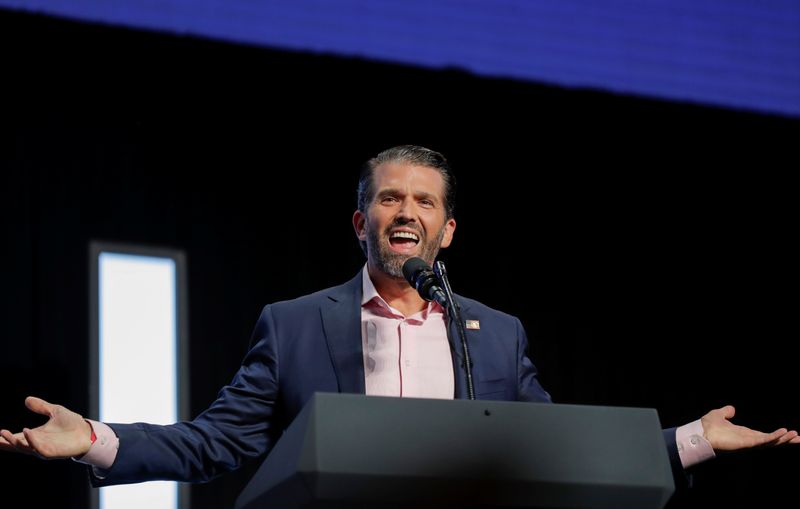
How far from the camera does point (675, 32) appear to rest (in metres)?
4.81

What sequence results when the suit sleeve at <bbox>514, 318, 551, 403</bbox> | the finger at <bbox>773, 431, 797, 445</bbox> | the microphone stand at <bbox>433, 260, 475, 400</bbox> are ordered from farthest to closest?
the suit sleeve at <bbox>514, 318, 551, 403</bbox>, the finger at <bbox>773, 431, 797, 445</bbox>, the microphone stand at <bbox>433, 260, 475, 400</bbox>

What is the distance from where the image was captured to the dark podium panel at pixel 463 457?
5.08 feet

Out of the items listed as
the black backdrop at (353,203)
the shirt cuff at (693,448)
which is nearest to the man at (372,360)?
the shirt cuff at (693,448)

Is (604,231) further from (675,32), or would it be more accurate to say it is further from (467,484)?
(467,484)

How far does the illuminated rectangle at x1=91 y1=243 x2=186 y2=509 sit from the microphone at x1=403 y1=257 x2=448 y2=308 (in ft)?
7.64

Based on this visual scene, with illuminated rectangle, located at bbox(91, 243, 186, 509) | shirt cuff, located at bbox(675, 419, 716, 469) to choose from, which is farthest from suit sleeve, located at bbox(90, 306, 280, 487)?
illuminated rectangle, located at bbox(91, 243, 186, 509)

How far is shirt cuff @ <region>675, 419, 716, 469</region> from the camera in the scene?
218cm

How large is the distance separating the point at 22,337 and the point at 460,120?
2.07 m

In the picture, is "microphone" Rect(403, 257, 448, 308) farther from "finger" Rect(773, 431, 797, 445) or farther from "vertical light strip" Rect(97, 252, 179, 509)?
"vertical light strip" Rect(97, 252, 179, 509)

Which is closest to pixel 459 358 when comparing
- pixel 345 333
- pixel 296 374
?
pixel 345 333

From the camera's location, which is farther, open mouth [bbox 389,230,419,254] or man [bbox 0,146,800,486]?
open mouth [bbox 389,230,419,254]

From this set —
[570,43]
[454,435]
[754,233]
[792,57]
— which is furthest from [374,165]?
[754,233]

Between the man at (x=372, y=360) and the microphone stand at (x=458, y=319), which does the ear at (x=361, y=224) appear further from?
the microphone stand at (x=458, y=319)

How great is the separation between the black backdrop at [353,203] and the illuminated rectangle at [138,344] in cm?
7
